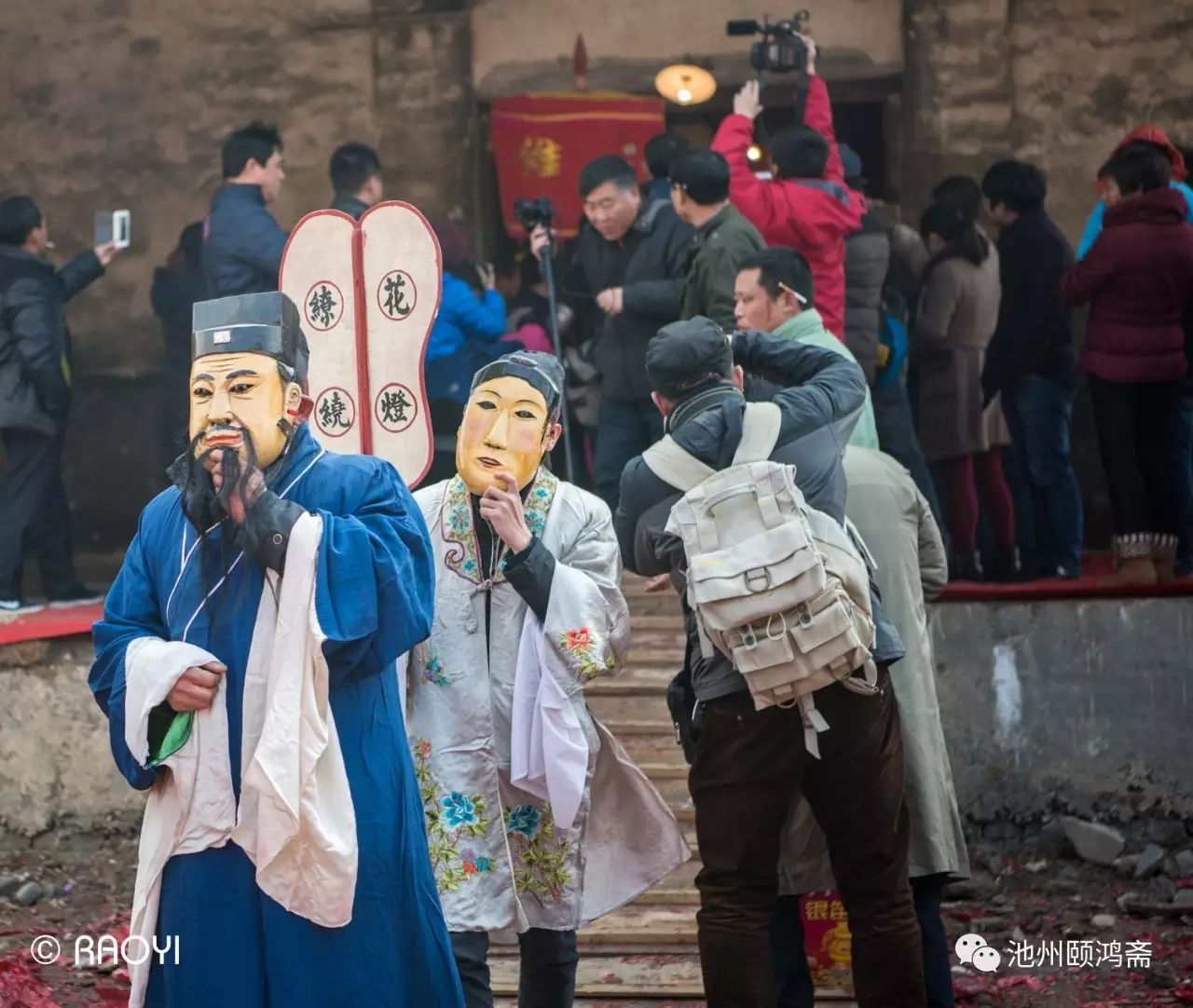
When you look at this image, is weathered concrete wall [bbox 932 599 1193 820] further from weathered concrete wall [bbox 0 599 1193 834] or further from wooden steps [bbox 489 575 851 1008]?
wooden steps [bbox 489 575 851 1008]

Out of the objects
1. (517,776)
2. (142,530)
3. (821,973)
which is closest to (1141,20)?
(821,973)

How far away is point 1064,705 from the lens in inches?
272

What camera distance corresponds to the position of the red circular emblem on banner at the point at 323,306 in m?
5.11

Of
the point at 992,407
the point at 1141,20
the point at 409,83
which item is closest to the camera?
the point at 992,407

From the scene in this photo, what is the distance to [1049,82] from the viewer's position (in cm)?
845

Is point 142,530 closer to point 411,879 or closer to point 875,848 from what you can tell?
point 411,879

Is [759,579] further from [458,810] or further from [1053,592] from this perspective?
[1053,592]

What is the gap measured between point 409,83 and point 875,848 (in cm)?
578

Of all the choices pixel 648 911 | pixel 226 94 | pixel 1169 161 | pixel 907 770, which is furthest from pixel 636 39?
pixel 907 770

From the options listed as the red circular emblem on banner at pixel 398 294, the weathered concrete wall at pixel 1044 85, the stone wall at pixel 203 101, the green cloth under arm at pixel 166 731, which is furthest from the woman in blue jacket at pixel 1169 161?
the green cloth under arm at pixel 166 731

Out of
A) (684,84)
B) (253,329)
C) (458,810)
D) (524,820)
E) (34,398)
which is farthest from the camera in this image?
(684,84)

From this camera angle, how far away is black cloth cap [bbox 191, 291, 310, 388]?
3.67 meters

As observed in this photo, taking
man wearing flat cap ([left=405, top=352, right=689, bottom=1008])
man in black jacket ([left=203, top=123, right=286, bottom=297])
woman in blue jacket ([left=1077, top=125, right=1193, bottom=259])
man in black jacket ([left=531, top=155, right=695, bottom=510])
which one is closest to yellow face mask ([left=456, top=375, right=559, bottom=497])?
man wearing flat cap ([left=405, top=352, right=689, bottom=1008])

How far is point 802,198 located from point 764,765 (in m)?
2.98
